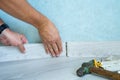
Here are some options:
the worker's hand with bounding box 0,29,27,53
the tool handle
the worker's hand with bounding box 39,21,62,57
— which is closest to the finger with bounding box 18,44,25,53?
the worker's hand with bounding box 0,29,27,53

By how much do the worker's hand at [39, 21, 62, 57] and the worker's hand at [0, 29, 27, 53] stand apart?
0.11 m

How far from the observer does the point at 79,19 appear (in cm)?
119

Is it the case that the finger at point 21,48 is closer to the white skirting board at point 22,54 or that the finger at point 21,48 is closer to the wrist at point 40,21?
the white skirting board at point 22,54

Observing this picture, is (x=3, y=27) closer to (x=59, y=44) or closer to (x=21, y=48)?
(x=21, y=48)

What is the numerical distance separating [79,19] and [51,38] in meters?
0.21

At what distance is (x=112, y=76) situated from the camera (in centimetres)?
82

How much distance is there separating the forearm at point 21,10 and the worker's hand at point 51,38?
0.04 m

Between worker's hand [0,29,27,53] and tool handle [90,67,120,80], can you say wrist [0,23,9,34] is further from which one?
tool handle [90,67,120,80]

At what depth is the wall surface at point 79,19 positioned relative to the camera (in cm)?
117

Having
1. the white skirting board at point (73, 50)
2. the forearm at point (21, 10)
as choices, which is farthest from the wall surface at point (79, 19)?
the forearm at point (21, 10)

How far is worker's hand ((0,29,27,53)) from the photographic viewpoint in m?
1.10

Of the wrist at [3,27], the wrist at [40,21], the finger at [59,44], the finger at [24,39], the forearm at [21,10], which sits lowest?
the finger at [59,44]

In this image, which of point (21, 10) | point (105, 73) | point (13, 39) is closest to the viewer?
Answer: point (105, 73)

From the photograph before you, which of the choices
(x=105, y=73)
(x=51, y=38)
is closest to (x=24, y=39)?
(x=51, y=38)
